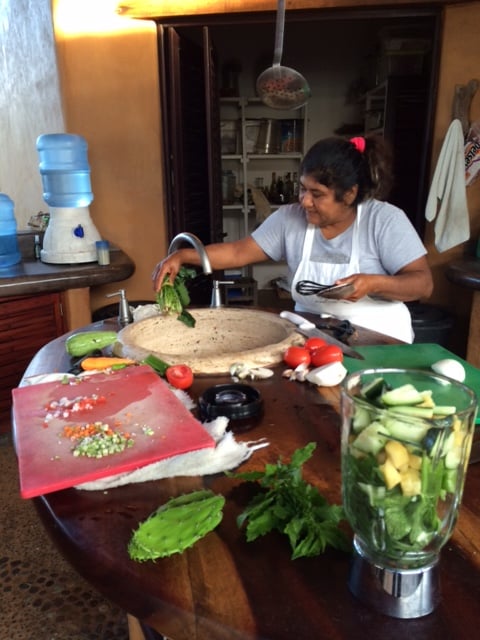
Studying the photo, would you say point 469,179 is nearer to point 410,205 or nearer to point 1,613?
point 410,205

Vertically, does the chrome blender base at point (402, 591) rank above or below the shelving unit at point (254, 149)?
below

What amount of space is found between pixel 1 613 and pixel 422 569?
5.60 ft

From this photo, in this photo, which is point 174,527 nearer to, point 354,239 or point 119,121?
point 354,239

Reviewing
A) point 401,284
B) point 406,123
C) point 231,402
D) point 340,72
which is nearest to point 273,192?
point 340,72

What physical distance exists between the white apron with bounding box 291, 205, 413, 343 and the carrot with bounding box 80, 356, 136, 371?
2.87ft

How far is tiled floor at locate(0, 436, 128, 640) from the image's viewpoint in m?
1.69

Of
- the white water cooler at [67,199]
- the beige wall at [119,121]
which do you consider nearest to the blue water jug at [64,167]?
the white water cooler at [67,199]

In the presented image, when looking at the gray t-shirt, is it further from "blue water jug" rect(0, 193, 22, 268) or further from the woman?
"blue water jug" rect(0, 193, 22, 268)

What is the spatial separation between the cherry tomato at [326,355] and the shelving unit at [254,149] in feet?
12.9

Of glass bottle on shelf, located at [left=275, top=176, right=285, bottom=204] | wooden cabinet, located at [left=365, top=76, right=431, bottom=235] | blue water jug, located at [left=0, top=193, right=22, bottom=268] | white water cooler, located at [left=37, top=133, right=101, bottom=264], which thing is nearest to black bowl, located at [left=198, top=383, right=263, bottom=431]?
white water cooler, located at [left=37, top=133, right=101, bottom=264]

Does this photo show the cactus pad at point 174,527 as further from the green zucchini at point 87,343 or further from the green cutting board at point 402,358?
the green zucchini at point 87,343

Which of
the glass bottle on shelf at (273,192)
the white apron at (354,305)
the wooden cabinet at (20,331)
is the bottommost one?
the wooden cabinet at (20,331)

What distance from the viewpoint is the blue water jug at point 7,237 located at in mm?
2820

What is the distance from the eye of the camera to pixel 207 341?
1.72 m
